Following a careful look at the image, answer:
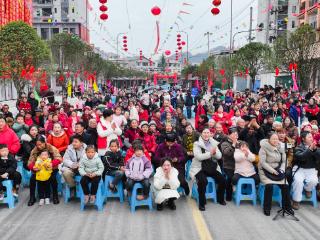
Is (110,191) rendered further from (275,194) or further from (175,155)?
(275,194)

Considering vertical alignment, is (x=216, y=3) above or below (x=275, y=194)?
above

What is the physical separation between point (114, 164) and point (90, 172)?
0.60 metres

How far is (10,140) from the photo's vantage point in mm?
8016

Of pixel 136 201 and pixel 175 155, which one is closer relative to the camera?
pixel 136 201

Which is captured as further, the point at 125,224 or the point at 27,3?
the point at 27,3

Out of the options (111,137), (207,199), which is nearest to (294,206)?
(207,199)

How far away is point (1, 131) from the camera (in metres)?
8.09

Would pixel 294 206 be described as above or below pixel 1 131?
below

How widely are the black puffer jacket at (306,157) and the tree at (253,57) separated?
27.6 m

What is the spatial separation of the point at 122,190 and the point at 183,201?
1.15 metres

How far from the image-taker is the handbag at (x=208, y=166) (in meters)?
7.04

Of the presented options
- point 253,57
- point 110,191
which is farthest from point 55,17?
point 110,191

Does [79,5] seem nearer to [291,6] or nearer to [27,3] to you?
[27,3]

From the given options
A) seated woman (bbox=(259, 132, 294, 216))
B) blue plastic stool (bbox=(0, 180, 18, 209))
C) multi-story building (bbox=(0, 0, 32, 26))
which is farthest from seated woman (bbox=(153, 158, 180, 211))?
multi-story building (bbox=(0, 0, 32, 26))
